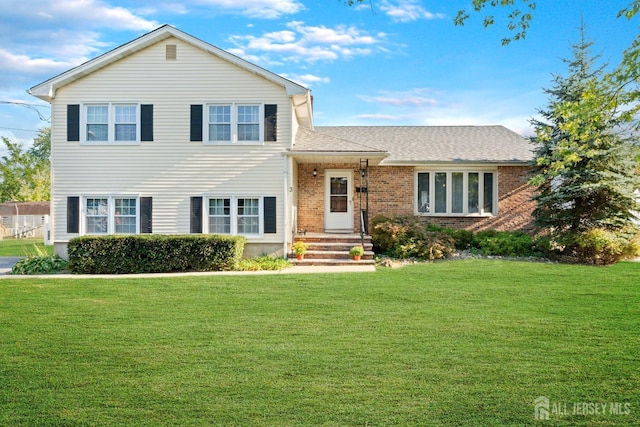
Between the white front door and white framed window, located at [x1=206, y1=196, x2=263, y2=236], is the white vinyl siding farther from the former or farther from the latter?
the white front door

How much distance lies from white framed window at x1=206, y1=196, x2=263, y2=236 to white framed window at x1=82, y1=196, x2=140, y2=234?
2382 mm

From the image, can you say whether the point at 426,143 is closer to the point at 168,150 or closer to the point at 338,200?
the point at 338,200

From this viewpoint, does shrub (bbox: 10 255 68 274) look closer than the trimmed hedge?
No

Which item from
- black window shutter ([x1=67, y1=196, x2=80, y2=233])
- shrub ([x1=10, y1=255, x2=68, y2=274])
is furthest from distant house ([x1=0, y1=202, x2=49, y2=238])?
shrub ([x1=10, y1=255, x2=68, y2=274])

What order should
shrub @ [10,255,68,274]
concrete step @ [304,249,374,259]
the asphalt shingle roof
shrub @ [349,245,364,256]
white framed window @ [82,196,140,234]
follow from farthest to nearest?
1. the asphalt shingle roof
2. white framed window @ [82,196,140,234]
3. concrete step @ [304,249,374,259]
4. shrub @ [349,245,364,256]
5. shrub @ [10,255,68,274]

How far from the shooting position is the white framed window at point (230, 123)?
1578 centimetres

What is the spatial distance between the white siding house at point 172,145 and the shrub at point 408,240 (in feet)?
10.3

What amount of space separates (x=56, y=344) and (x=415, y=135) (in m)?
17.8

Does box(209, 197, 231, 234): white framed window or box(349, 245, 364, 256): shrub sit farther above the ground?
box(209, 197, 231, 234): white framed window

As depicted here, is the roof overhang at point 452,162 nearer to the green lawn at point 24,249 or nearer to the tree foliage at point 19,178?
the green lawn at point 24,249

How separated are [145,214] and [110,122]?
3102mm

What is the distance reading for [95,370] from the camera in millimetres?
5840

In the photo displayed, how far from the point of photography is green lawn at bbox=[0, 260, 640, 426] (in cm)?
475

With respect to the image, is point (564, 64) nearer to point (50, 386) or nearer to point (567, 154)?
point (567, 154)
